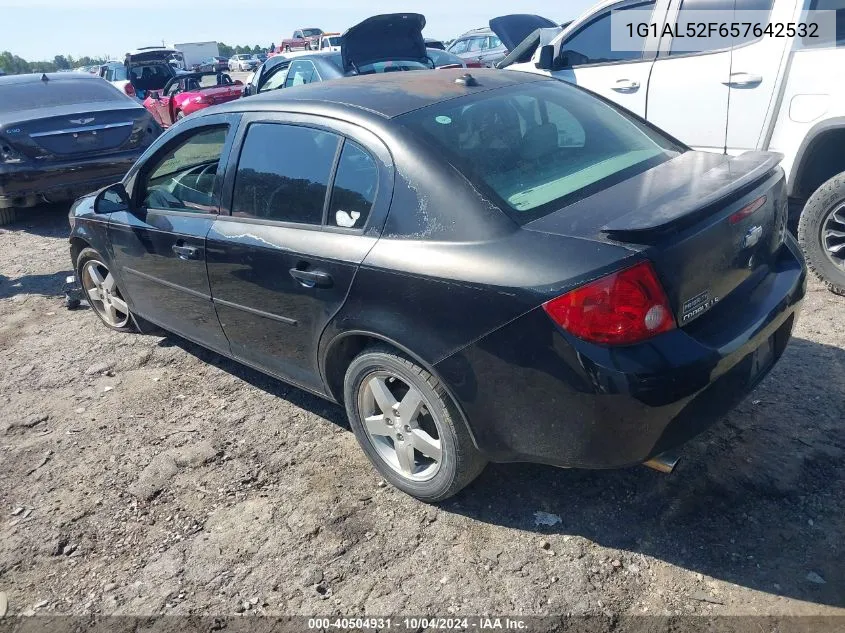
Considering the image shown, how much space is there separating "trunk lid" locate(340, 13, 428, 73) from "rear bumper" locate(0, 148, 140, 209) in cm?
306

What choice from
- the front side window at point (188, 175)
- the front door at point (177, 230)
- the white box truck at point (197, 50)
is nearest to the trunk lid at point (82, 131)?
the front door at point (177, 230)

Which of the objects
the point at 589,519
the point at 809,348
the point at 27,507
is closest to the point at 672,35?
the point at 809,348

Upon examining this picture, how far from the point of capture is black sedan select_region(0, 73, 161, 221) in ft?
24.6

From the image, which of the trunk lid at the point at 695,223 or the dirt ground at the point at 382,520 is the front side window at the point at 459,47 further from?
the trunk lid at the point at 695,223

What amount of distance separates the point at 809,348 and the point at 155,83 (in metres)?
18.9

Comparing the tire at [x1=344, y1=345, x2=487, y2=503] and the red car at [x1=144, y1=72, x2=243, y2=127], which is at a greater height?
the red car at [x1=144, y1=72, x2=243, y2=127]

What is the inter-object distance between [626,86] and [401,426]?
3903 millimetres

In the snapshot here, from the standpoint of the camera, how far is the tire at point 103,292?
4.86 m

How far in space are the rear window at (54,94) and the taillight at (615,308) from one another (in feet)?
26.0

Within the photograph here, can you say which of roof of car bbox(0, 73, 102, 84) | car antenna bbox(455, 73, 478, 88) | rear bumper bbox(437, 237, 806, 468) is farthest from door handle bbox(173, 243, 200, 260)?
roof of car bbox(0, 73, 102, 84)

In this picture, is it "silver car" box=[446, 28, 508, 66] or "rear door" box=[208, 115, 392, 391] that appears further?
"silver car" box=[446, 28, 508, 66]

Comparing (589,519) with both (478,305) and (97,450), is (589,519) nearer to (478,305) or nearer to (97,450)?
(478,305)

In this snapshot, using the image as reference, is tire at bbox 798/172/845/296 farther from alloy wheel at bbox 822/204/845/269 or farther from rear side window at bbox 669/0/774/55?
rear side window at bbox 669/0/774/55

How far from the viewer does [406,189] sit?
272 centimetres
